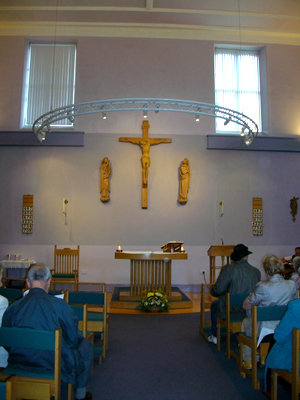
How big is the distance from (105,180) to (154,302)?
12.3ft

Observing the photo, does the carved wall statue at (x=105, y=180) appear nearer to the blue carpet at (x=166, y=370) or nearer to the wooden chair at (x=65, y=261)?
the wooden chair at (x=65, y=261)

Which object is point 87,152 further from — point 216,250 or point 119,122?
point 216,250

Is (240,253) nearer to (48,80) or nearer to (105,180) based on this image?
(105,180)

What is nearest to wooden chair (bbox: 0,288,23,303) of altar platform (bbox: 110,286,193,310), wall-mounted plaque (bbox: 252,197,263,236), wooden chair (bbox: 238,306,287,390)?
wooden chair (bbox: 238,306,287,390)

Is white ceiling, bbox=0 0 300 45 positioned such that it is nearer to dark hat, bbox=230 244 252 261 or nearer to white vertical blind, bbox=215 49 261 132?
white vertical blind, bbox=215 49 261 132

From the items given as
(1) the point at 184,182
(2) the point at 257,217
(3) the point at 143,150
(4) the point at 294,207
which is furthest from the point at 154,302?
(4) the point at 294,207

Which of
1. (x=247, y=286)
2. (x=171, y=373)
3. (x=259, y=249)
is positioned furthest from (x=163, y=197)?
(x=171, y=373)

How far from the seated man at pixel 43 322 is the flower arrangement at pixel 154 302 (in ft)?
11.8

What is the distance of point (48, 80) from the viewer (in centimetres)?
962

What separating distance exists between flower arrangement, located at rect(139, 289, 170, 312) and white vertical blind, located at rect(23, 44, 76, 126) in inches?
214

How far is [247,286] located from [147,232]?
4810 millimetres

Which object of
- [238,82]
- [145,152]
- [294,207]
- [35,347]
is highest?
[238,82]

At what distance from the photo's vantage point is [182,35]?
951cm

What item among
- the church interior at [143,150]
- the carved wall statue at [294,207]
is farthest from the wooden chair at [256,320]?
the carved wall statue at [294,207]
